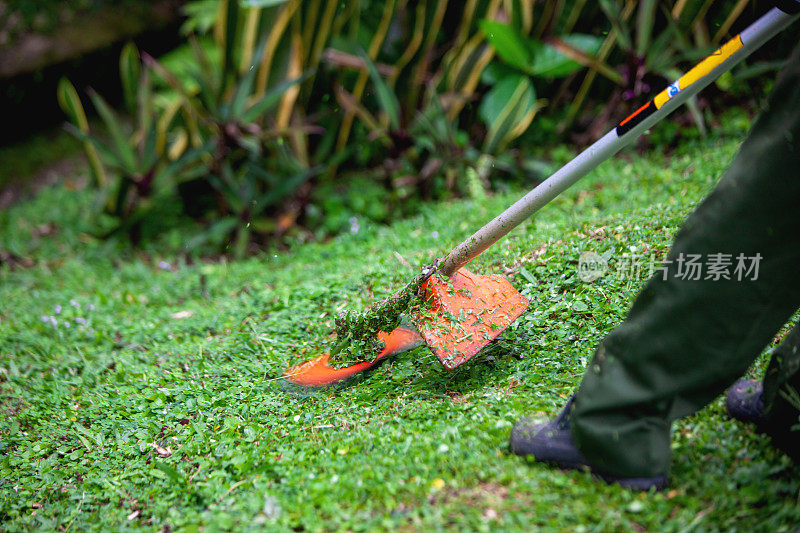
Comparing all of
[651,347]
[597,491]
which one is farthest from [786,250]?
[597,491]

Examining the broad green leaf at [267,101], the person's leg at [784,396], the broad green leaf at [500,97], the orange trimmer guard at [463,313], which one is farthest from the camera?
the broad green leaf at [500,97]

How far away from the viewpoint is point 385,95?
3662 millimetres

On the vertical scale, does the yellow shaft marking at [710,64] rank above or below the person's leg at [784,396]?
above

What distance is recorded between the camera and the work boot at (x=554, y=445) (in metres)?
1.48

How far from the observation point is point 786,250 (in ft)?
4.22

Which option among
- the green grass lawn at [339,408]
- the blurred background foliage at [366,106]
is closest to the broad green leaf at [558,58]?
the blurred background foliage at [366,106]

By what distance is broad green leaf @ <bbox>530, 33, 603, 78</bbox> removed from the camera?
3801mm

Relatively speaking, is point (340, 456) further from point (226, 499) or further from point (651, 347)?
point (651, 347)

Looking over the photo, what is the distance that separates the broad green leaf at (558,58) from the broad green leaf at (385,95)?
3.11 ft

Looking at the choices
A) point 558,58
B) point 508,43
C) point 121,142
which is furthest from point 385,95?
point 121,142

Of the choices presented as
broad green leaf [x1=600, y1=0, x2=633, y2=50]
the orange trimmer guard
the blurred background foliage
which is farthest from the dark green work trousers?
broad green leaf [x1=600, y1=0, x2=633, y2=50]

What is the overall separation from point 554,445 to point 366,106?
124 inches

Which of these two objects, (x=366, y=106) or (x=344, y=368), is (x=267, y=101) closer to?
(x=366, y=106)

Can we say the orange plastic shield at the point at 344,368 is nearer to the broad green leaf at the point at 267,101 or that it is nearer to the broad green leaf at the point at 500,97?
the broad green leaf at the point at 267,101
